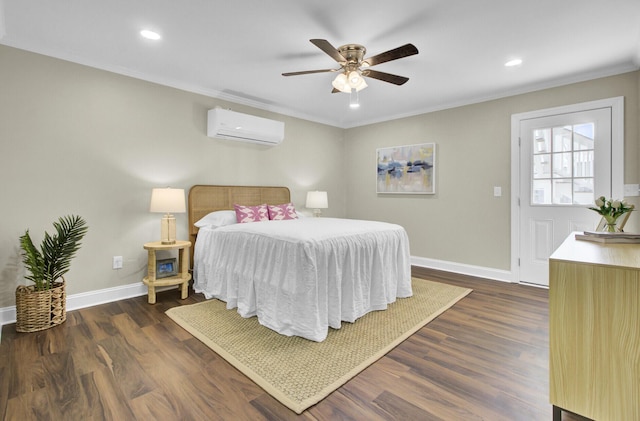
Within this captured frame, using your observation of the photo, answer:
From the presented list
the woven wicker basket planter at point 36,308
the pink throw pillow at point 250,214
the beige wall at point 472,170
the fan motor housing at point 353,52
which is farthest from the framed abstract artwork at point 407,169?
the woven wicker basket planter at point 36,308

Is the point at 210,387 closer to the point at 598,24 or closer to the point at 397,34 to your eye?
the point at 397,34

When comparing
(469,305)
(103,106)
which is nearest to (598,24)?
(469,305)

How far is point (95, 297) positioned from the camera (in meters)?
3.06

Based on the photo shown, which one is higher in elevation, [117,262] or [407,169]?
[407,169]

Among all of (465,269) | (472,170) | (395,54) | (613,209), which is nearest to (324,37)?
(395,54)

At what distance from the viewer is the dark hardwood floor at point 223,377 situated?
5.11 ft

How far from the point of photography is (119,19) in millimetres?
2281

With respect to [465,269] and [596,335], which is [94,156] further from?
[465,269]

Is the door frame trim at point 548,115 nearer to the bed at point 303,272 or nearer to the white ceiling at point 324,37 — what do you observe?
the white ceiling at point 324,37

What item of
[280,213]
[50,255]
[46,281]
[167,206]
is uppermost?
[167,206]

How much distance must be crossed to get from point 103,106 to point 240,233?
188cm

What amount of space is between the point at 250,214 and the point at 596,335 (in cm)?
315

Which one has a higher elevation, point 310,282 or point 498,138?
point 498,138

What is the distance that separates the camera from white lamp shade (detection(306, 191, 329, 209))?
4746 mm
